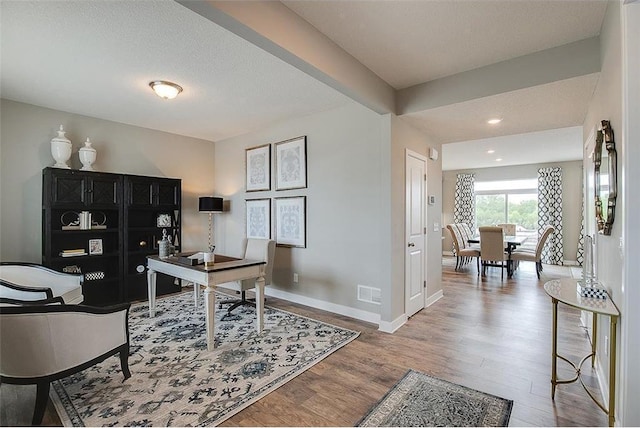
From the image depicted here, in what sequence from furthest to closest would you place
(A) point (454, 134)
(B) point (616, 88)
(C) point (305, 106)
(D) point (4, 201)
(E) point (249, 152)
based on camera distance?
(E) point (249, 152) < (A) point (454, 134) < (C) point (305, 106) < (D) point (4, 201) < (B) point (616, 88)

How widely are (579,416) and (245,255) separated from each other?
3.64 meters

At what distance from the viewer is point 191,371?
2473 mm

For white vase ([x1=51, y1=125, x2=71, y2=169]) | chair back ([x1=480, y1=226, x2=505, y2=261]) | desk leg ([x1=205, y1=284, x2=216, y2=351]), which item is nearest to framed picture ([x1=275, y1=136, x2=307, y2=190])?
desk leg ([x1=205, y1=284, x2=216, y2=351])

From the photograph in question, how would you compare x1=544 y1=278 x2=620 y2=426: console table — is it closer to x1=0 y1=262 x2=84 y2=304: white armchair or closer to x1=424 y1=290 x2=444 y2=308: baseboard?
x1=424 y1=290 x2=444 y2=308: baseboard

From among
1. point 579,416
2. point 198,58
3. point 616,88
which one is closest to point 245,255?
point 198,58

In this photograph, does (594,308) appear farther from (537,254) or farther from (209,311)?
(537,254)

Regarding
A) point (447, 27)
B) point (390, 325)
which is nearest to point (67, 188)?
point (390, 325)

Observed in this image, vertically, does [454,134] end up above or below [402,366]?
above

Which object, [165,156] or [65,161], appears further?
[165,156]

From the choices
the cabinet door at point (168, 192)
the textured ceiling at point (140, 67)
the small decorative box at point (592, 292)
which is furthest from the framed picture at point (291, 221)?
the small decorative box at point (592, 292)

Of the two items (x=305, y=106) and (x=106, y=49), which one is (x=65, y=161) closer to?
(x=106, y=49)

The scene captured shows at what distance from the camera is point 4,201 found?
143 inches

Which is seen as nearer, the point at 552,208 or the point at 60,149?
the point at 60,149

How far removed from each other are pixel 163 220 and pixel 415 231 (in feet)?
12.6
